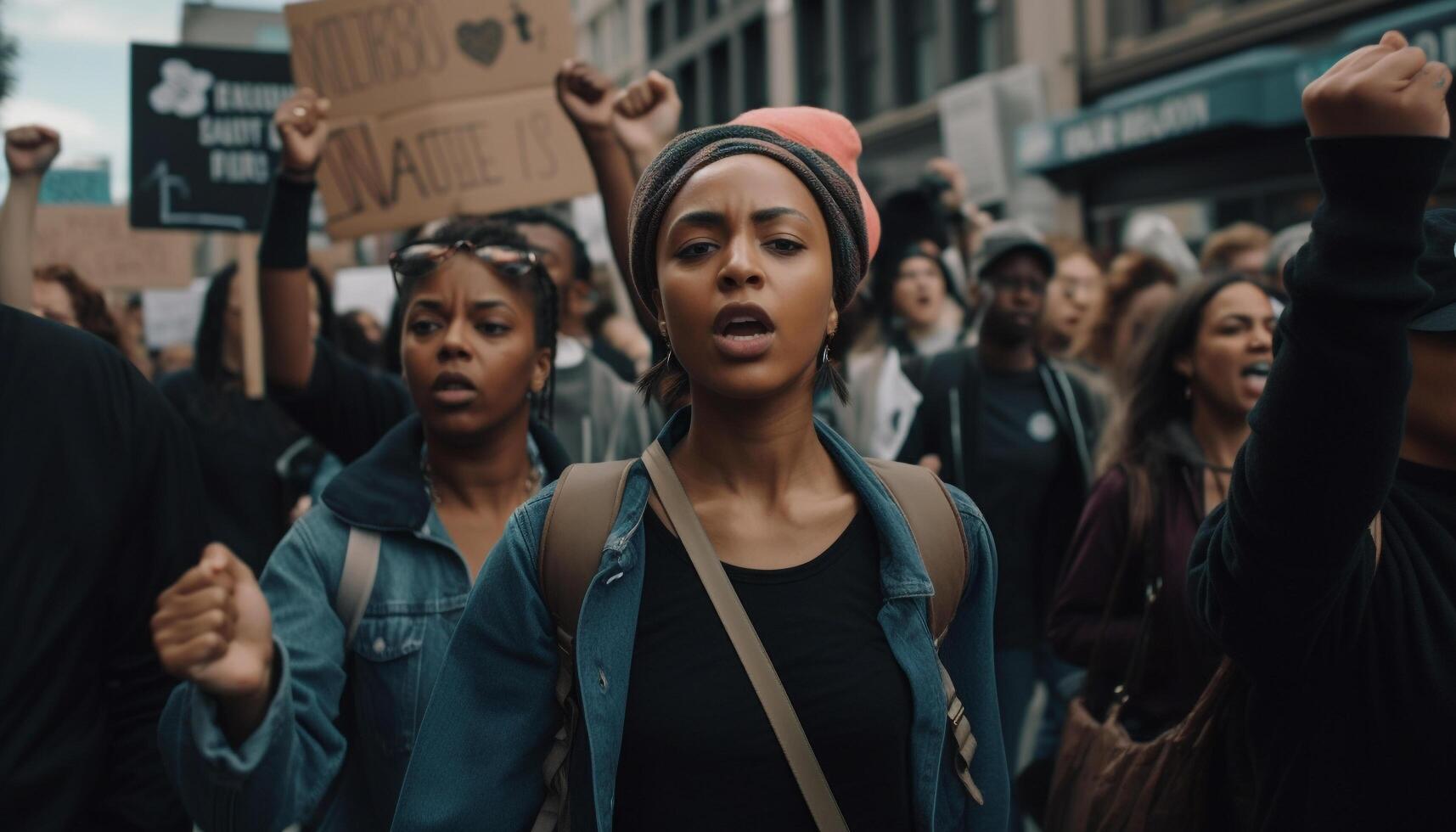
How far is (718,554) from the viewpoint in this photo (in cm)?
204

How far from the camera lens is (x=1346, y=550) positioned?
191 cm

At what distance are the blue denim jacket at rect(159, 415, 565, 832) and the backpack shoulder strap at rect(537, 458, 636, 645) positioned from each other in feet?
1.65

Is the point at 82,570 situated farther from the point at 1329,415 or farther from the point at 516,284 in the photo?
the point at 1329,415

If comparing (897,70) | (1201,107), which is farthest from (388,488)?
(897,70)

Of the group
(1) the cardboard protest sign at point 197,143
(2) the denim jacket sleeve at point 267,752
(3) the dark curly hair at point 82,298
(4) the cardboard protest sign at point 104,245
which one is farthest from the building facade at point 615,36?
(2) the denim jacket sleeve at point 267,752

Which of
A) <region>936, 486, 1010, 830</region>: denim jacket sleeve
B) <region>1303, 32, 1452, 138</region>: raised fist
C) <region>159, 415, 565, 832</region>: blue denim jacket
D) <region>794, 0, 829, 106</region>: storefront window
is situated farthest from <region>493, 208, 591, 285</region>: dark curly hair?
<region>794, 0, 829, 106</region>: storefront window

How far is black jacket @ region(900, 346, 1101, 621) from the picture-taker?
5.23 meters

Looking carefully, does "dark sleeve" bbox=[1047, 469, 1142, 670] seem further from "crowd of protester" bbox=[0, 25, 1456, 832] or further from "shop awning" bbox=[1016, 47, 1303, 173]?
"shop awning" bbox=[1016, 47, 1303, 173]

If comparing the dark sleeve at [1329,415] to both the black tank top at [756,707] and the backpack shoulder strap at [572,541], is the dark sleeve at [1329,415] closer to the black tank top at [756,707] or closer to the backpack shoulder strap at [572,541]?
the black tank top at [756,707]

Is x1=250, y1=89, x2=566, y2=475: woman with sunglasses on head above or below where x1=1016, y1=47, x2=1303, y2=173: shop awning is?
below

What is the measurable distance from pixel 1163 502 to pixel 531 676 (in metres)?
2.11

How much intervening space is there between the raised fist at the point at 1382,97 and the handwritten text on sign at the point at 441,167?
372 cm

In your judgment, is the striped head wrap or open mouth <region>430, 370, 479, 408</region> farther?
open mouth <region>430, 370, 479, 408</region>

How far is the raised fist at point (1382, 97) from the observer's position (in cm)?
166
